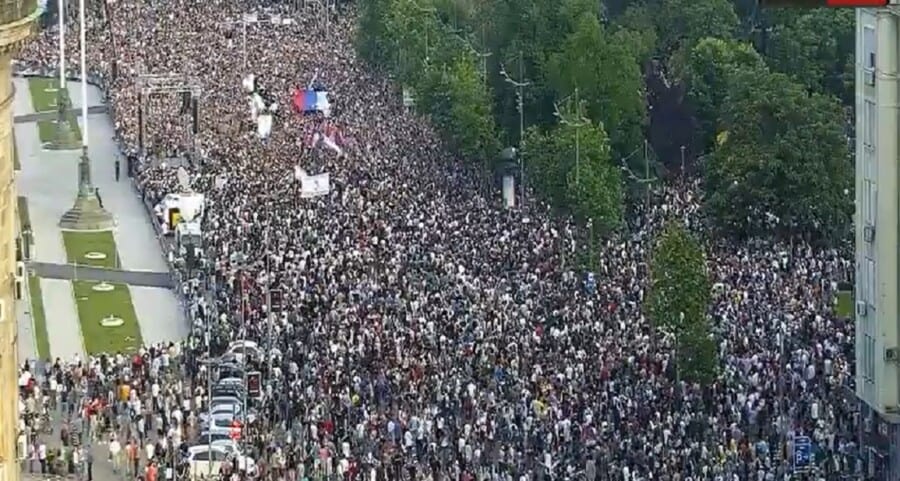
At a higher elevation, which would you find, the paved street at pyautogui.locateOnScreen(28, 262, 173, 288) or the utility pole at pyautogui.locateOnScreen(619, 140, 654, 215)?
the utility pole at pyautogui.locateOnScreen(619, 140, 654, 215)

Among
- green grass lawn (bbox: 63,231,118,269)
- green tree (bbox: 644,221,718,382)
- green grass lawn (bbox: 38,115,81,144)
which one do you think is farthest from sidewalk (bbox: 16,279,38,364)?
green grass lawn (bbox: 38,115,81,144)

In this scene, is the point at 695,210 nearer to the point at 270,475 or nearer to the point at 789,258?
the point at 789,258

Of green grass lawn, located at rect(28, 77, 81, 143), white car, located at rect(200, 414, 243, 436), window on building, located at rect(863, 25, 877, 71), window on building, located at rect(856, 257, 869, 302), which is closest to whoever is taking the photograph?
white car, located at rect(200, 414, 243, 436)

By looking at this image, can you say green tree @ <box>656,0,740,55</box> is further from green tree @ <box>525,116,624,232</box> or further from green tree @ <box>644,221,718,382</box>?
green tree @ <box>644,221,718,382</box>

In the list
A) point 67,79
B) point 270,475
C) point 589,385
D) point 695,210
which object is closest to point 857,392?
point 589,385

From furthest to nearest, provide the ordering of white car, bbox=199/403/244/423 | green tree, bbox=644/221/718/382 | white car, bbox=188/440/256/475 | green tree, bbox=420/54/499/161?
green tree, bbox=420/54/499/161 → green tree, bbox=644/221/718/382 → white car, bbox=199/403/244/423 → white car, bbox=188/440/256/475

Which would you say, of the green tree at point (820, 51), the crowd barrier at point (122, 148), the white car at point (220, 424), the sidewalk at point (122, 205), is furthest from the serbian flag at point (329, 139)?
the white car at point (220, 424)

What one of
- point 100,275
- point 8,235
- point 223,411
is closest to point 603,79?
point 100,275

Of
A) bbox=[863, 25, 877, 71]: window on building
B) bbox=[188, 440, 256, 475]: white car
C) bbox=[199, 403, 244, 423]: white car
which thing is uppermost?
bbox=[863, 25, 877, 71]: window on building
